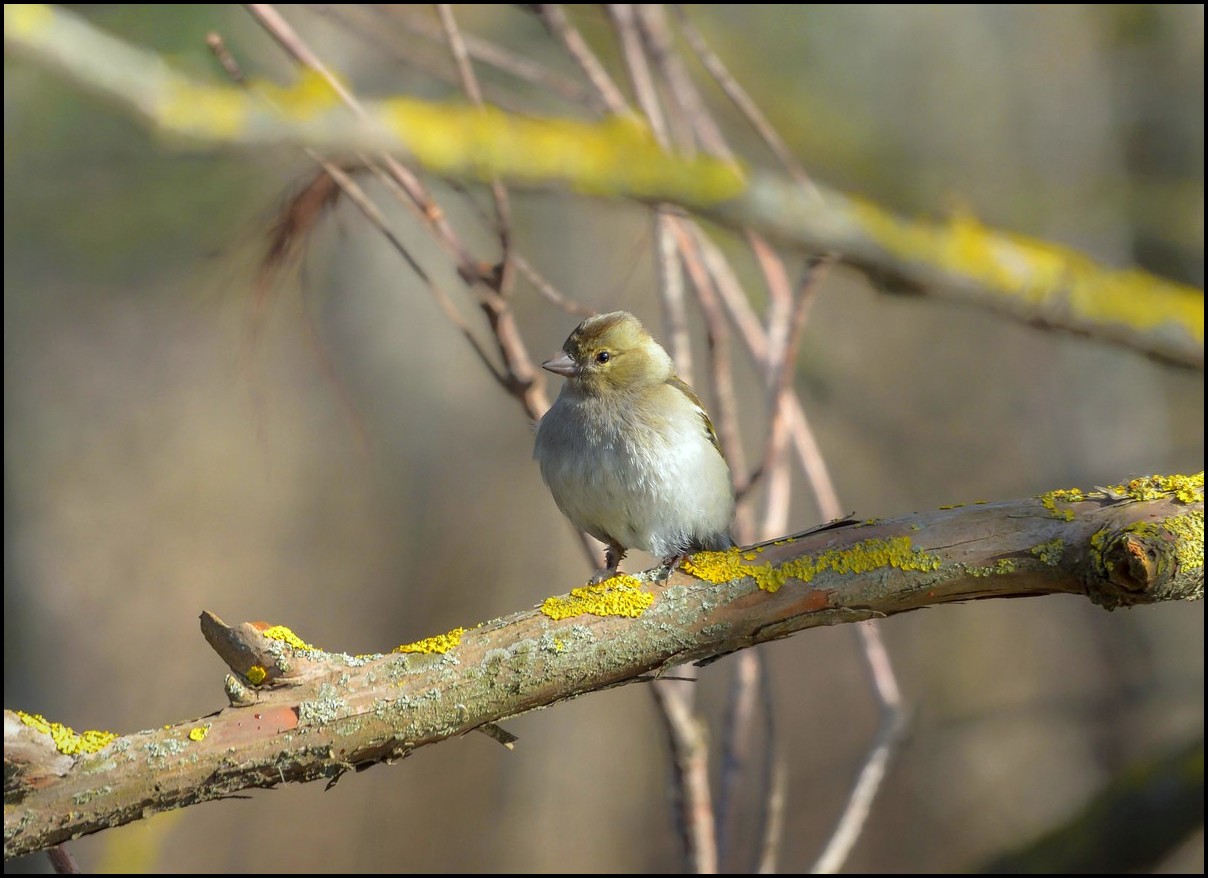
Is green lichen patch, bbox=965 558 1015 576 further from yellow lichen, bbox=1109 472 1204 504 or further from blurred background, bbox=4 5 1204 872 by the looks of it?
blurred background, bbox=4 5 1204 872

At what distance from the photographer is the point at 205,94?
2191 mm

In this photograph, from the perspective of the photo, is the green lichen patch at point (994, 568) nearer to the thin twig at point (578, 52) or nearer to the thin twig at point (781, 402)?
the thin twig at point (781, 402)

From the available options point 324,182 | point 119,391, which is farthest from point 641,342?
point 119,391

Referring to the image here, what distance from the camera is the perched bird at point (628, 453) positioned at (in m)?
3.28

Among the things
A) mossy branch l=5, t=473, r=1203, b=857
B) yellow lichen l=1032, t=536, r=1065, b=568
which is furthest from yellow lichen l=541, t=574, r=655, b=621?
yellow lichen l=1032, t=536, r=1065, b=568

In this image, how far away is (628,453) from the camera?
3303 millimetres

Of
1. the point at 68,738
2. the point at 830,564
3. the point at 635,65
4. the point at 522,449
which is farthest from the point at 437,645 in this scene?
the point at 522,449

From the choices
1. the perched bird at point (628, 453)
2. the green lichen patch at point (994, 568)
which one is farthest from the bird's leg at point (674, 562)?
the green lichen patch at point (994, 568)

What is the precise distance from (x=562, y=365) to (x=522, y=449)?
4.86 meters

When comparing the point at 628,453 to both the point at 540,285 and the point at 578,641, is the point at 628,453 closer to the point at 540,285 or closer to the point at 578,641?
the point at 540,285

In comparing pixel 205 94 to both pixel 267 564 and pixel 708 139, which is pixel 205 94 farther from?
pixel 267 564

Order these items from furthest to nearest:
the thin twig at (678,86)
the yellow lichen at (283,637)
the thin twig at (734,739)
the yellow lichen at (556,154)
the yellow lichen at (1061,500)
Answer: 1. the thin twig at (678,86)
2. the thin twig at (734,739)
3. the yellow lichen at (556,154)
4. the yellow lichen at (1061,500)
5. the yellow lichen at (283,637)

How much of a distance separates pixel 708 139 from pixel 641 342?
73 centimetres

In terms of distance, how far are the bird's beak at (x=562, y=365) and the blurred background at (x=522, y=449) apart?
3594 millimetres
